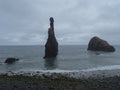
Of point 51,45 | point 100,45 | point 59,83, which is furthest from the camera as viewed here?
point 100,45

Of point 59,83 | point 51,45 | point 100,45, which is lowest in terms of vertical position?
point 59,83

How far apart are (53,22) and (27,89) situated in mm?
65759

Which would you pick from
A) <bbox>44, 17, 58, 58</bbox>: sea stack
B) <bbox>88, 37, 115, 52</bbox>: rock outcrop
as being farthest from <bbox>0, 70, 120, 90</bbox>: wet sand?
<bbox>88, 37, 115, 52</bbox>: rock outcrop

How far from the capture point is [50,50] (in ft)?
284

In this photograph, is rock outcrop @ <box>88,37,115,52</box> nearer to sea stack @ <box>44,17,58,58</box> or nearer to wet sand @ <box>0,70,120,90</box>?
sea stack @ <box>44,17,58,58</box>

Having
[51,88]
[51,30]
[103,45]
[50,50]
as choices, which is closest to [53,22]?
[51,30]

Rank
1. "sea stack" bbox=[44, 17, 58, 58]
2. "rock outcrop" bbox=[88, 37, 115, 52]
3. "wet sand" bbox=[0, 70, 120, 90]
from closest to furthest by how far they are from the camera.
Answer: "wet sand" bbox=[0, 70, 120, 90] → "sea stack" bbox=[44, 17, 58, 58] → "rock outcrop" bbox=[88, 37, 115, 52]

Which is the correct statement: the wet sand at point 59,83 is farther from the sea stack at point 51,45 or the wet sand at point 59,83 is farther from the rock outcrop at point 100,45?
the rock outcrop at point 100,45

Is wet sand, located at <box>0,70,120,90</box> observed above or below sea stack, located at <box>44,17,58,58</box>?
below

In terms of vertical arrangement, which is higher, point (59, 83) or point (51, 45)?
point (51, 45)

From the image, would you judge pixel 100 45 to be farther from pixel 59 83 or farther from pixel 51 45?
pixel 59 83

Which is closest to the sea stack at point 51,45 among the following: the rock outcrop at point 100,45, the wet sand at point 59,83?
the rock outcrop at point 100,45

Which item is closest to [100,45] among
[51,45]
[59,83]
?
[51,45]

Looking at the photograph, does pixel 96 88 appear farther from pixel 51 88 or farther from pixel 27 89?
pixel 27 89
